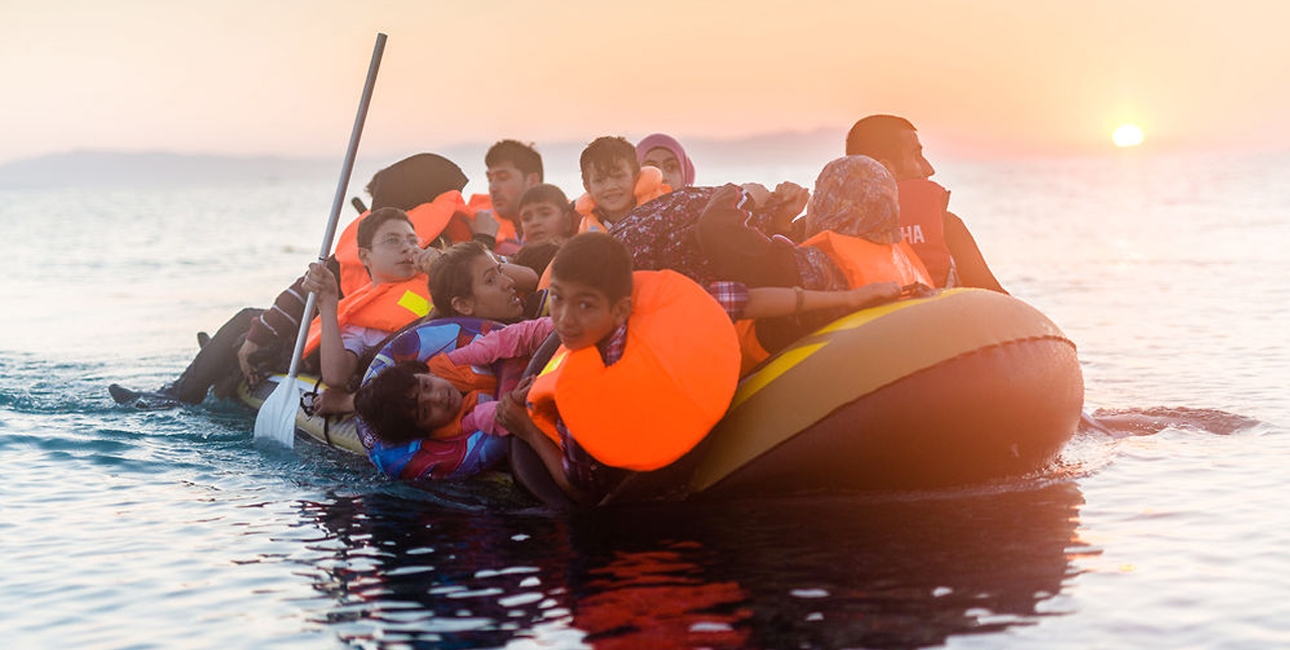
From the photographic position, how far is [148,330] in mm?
14648

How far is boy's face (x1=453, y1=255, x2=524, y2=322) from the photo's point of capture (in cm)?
638

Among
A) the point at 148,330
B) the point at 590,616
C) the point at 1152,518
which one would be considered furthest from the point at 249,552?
the point at 148,330

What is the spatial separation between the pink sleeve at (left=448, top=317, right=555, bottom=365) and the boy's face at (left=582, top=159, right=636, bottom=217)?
1.34 meters

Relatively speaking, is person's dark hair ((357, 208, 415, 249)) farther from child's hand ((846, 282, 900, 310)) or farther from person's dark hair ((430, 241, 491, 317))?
child's hand ((846, 282, 900, 310))

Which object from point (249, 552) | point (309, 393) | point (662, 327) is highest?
point (662, 327)

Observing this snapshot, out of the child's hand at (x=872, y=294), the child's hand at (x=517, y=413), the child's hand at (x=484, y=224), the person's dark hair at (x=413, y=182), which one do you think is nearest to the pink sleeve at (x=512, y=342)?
the child's hand at (x=517, y=413)

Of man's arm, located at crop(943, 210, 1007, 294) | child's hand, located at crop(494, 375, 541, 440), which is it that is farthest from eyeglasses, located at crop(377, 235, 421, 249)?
man's arm, located at crop(943, 210, 1007, 294)

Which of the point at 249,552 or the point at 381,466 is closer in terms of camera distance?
the point at 249,552

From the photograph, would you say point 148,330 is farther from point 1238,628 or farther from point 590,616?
point 1238,628

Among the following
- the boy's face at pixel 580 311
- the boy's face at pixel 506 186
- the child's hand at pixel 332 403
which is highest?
the boy's face at pixel 506 186

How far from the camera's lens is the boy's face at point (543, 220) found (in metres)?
7.77

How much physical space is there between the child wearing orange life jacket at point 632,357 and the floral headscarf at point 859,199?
2.13 ft

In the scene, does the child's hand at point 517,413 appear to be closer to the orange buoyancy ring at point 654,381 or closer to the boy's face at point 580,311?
the orange buoyancy ring at point 654,381

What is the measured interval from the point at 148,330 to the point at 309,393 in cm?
835
